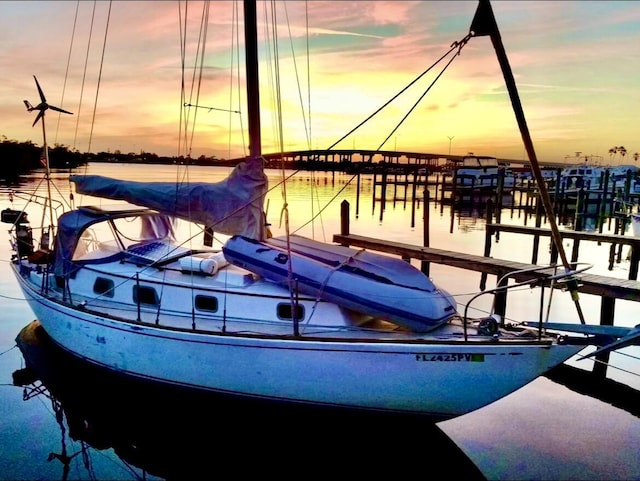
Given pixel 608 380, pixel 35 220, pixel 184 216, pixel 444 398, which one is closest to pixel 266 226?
pixel 184 216

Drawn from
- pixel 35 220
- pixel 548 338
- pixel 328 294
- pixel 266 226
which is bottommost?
pixel 35 220

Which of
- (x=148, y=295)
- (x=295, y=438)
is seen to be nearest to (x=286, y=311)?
(x=295, y=438)

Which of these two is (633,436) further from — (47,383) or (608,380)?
(47,383)

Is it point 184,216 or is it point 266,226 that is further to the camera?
point 266,226

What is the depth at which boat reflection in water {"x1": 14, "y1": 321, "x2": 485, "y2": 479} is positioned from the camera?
7.91 metres

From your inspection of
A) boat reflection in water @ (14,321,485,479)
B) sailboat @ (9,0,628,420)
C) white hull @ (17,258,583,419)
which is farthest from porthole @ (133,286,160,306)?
boat reflection in water @ (14,321,485,479)

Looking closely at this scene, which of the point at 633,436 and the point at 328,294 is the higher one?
the point at 328,294

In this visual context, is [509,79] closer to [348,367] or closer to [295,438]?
[348,367]

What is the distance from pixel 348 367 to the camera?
24.9 feet

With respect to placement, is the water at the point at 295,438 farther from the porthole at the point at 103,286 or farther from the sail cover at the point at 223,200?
the sail cover at the point at 223,200

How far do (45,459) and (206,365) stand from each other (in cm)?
305

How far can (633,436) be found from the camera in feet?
28.8

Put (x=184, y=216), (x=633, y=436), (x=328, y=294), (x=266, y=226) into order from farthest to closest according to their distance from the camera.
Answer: (x=266, y=226), (x=184, y=216), (x=633, y=436), (x=328, y=294)

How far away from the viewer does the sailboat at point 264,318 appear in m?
7.43
